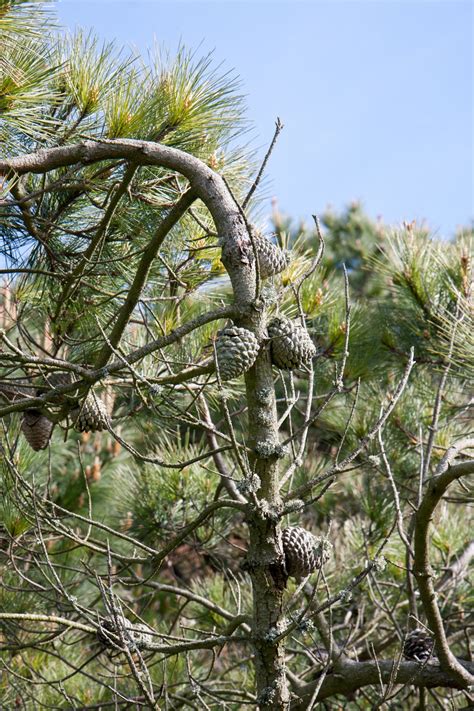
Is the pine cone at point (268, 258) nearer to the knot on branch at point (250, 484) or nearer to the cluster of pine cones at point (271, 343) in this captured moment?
the cluster of pine cones at point (271, 343)

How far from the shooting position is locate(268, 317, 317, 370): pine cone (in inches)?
55.4

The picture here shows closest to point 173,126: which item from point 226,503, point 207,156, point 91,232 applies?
point 207,156

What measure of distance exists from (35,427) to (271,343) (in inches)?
30.9

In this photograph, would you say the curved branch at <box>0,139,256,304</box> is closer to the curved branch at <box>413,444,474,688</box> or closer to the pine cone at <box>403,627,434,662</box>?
the curved branch at <box>413,444,474,688</box>

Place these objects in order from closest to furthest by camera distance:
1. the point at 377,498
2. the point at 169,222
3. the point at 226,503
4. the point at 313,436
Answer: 1. the point at 226,503
2. the point at 169,222
3. the point at 377,498
4. the point at 313,436

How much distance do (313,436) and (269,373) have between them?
9.14 ft

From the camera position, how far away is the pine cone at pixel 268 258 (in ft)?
4.96

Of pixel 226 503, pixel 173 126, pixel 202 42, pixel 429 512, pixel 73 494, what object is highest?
pixel 202 42

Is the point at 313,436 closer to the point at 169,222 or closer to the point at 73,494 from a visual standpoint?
the point at 73,494

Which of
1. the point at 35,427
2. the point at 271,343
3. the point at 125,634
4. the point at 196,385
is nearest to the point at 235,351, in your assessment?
the point at 271,343

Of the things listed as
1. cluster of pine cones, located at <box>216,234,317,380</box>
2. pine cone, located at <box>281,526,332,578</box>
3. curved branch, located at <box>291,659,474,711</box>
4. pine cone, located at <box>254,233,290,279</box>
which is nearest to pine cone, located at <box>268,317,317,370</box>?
cluster of pine cones, located at <box>216,234,317,380</box>

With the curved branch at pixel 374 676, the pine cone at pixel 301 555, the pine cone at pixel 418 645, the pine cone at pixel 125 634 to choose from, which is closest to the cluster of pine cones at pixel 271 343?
the pine cone at pixel 301 555

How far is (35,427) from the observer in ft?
6.54

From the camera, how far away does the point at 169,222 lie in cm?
148
